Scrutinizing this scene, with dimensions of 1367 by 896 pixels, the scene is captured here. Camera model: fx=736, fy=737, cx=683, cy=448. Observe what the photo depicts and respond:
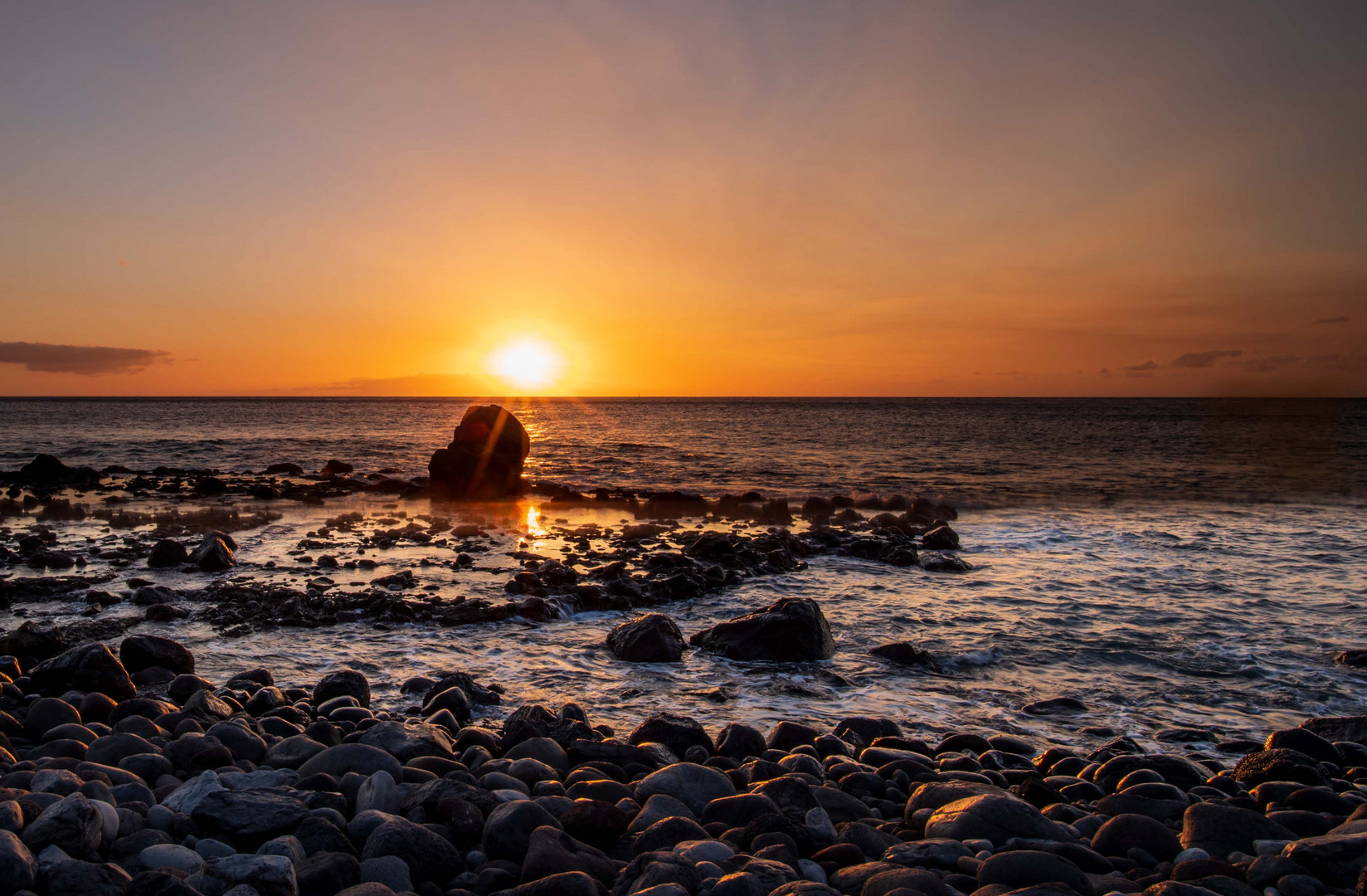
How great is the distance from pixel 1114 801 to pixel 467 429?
66.5ft

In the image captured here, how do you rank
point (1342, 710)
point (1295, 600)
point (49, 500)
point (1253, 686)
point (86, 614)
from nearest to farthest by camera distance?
point (1342, 710) < point (1253, 686) < point (86, 614) < point (1295, 600) < point (49, 500)

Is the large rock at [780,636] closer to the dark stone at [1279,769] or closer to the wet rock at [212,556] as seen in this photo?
the dark stone at [1279,769]

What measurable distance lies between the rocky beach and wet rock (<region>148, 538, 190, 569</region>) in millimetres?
52

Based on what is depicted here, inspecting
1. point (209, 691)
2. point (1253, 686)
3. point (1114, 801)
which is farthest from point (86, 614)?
point (1253, 686)

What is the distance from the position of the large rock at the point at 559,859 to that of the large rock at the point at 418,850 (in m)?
0.37

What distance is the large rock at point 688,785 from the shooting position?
177 inches

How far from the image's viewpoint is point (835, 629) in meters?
8.80

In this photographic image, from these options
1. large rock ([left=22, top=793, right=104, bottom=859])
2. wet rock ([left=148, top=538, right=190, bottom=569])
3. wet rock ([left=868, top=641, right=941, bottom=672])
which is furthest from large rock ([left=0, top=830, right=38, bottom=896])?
wet rock ([left=148, top=538, right=190, bottom=569])

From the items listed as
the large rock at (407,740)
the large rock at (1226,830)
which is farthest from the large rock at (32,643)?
the large rock at (1226,830)

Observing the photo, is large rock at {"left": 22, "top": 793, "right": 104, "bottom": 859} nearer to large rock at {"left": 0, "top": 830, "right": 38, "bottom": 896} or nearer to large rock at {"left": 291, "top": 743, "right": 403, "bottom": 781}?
large rock at {"left": 0, "top": 830, "right": 38, "bottom": 896}

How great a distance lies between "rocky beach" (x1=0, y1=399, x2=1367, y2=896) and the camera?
3.54 metres

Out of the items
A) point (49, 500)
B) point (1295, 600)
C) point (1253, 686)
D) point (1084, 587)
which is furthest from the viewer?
point (49, 500)

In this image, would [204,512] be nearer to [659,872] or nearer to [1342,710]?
[659,872]

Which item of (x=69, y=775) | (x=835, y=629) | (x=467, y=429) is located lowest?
(x=835, y=629)
